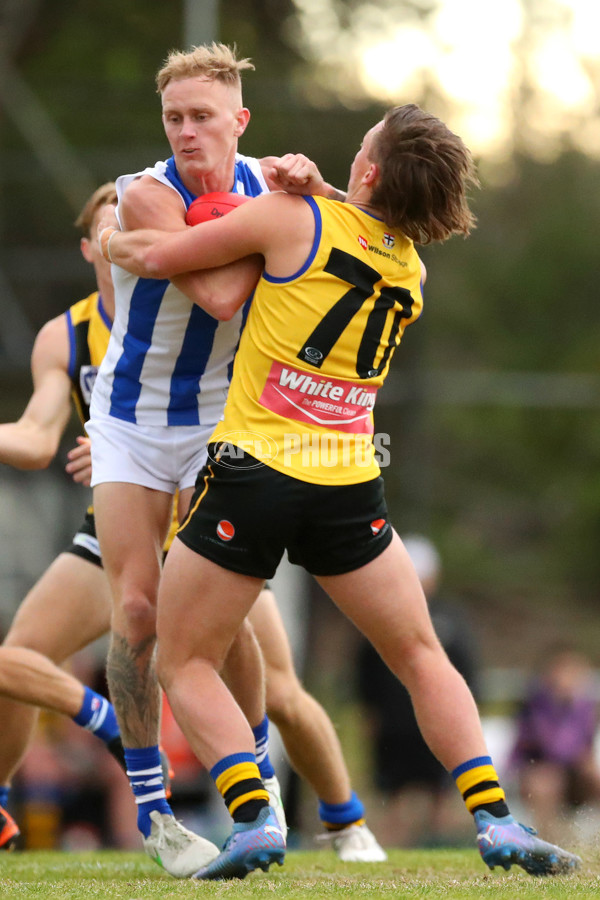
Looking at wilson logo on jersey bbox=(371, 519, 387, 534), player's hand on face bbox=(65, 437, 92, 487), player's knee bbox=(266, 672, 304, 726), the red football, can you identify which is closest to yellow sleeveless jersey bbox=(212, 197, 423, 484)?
wilson logo on jersey bbox=(371, 519, 387, 534)

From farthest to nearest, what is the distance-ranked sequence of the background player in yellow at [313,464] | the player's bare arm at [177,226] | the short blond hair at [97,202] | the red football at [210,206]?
1. the short blond hair at [97,202]
2. the red football at [210,206]
3. the player's bare arm at [177,226]
4. the background player in yellow at [313,464]

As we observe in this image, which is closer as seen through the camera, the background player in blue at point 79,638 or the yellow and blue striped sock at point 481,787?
the yellow and blue striped sock at point 481,787

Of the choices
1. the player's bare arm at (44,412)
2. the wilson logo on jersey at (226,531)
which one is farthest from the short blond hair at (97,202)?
the wilson logo on jersey at (226,531)

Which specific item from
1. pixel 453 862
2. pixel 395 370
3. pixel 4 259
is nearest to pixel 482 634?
pixel 395 370

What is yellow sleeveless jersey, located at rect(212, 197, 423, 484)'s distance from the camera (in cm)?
380

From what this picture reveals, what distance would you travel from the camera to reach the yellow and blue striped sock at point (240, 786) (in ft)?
12.5

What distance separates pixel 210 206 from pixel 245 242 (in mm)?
336

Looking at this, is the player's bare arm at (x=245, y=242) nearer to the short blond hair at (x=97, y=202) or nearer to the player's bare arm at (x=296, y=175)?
the player's bare arm at (x=296, y=175)

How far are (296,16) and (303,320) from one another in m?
17.3

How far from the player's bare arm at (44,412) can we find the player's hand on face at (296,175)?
5.60 feet

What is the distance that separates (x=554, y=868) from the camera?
3.92 meters

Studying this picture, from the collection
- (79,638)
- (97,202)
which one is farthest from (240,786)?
(97,202)

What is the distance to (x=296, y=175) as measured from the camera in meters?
3.81

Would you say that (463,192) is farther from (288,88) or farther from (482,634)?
(482,634)
